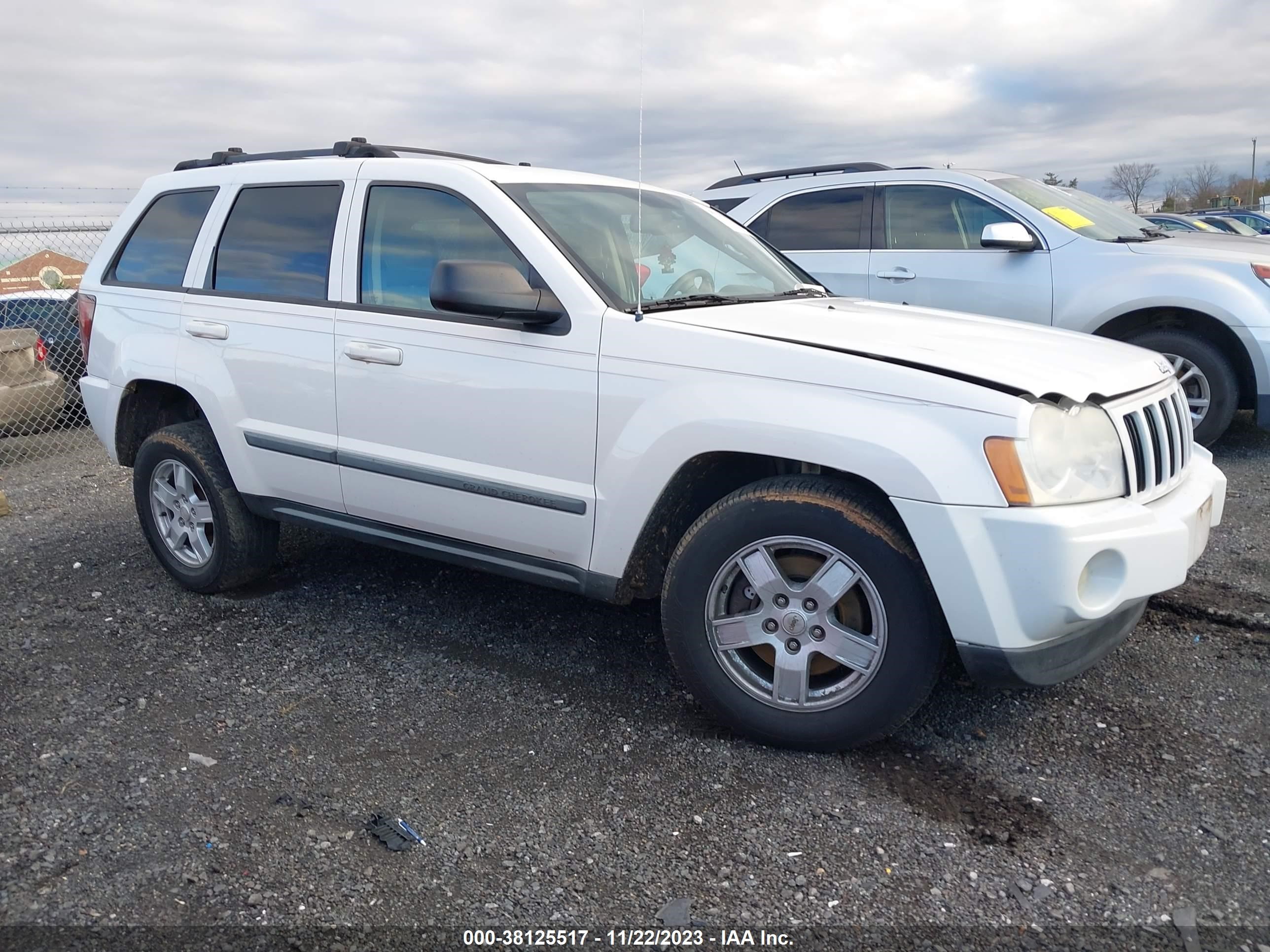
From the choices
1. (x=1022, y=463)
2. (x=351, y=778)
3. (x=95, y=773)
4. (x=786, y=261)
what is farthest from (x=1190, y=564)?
(x=95, y=773)

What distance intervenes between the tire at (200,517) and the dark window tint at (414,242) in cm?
122

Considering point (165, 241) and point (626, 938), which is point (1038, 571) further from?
point (165, 241)

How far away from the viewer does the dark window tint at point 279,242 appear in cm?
402

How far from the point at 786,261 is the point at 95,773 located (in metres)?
3.33

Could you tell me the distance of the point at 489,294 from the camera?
10.5 ft

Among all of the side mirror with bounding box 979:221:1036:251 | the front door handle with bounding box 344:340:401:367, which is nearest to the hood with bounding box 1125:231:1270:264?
the side mirror with bounding box 979:221:1036:251

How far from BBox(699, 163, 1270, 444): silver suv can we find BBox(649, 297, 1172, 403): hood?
316 centimetres

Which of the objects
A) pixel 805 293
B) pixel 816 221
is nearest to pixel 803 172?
pixel 816 221

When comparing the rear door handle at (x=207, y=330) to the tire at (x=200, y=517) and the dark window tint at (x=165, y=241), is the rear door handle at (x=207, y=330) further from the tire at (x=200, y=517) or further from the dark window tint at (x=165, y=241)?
the tire at (x=200, y=517)

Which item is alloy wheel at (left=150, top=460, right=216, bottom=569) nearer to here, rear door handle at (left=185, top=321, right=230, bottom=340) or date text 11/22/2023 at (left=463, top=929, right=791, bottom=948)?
rear door handle at (left=185, top=321, right=230, bottom=340)

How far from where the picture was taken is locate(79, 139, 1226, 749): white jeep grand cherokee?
273 centimetres

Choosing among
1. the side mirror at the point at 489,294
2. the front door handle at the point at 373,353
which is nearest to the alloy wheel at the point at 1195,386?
the side mirror at the point at 489,294

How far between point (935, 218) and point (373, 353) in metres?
4.78

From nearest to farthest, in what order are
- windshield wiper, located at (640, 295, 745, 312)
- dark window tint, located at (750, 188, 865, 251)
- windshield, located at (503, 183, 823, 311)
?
windshield wiper, located at (640, 295, 745, 312) → windshield, located at (503, 183, 823, 311) → dark window tint, located at (750, 188, 865, 251)
